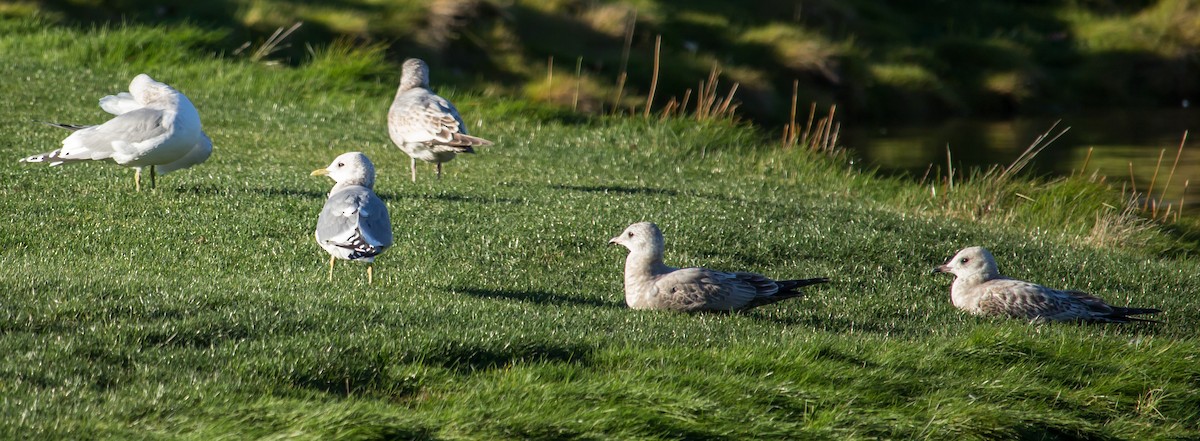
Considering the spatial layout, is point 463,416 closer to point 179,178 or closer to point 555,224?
point 555,224

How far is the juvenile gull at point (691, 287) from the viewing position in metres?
8.58

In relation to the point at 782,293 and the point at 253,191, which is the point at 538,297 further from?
the point at 253,191

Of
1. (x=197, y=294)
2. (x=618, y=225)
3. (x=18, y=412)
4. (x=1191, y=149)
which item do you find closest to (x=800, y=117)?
(x=1191, y=149)

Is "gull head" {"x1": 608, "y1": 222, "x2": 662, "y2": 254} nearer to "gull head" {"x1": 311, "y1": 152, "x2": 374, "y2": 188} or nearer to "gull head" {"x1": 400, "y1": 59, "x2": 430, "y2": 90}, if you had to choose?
"gull head" {"x1": 311, "y1": 152, "x2": 374, "y2": 188}

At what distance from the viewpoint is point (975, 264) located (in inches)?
377

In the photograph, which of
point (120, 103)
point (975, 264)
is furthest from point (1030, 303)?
point (120, 103)

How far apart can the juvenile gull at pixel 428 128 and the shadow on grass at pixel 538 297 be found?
3.15m

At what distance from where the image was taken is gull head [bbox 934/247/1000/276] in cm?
957

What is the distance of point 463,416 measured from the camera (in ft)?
21.0

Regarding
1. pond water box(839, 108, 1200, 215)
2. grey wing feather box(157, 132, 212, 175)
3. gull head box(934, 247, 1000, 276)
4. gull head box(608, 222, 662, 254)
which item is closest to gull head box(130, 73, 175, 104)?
grey wing feather box(157, 132, 212, 175)

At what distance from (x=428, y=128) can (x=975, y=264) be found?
18.3 ft

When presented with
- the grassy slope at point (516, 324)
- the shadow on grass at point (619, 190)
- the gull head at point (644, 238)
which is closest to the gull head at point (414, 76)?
the grassy slope at point (516, 324)

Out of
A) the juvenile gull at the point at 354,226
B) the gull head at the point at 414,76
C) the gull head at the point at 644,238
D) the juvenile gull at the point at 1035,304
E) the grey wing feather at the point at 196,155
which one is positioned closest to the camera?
the juvenile gull at the point at 354,226

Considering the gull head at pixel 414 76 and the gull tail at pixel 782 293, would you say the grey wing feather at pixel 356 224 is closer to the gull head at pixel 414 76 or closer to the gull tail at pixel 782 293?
the gull tail at pixel 782 293
